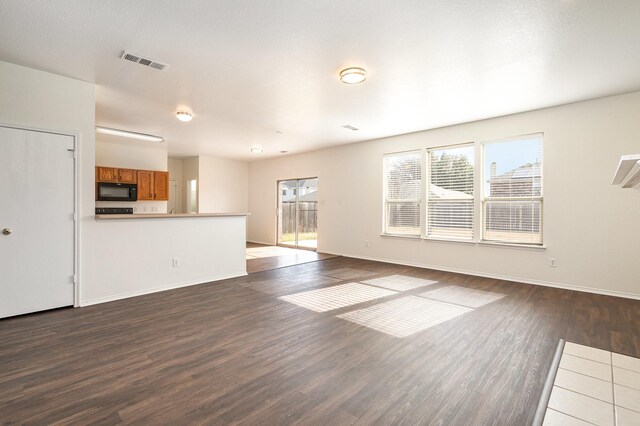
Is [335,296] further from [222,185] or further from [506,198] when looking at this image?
[222,185]

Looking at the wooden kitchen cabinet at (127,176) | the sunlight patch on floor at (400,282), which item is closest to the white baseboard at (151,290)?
the sunlight patch on floor at (400,282)

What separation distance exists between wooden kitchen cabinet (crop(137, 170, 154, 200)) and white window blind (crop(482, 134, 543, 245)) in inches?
308

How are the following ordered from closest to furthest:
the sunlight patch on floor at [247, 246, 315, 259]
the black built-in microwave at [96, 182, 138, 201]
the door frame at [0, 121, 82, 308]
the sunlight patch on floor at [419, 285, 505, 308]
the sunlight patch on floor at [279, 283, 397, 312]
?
the door frame at [0, 121, 82, 308]
the sunlight patch on floor at [279, 283, 397, 312]
the sunlight patch on floor at [419, 285, 505, 308]
the black built-in microwave at [96, 182, 138, 201]
the sunlight patch on floor at [247, 246, 315, 259]

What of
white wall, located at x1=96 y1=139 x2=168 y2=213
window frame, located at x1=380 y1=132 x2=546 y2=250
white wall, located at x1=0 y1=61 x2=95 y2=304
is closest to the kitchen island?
white wall, located at x1=0 y1=61 x2=95 y2=304

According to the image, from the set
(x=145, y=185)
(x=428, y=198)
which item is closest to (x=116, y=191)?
(x=145, y=185)

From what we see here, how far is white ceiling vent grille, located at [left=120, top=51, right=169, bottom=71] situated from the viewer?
10.7 ft

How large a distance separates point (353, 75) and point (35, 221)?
402 cm

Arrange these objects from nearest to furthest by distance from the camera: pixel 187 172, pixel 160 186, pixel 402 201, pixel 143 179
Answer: pixel 402 201
pixel 143 179
pixel 160 186
pixel 187 172

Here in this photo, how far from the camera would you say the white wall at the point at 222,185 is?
964 centimetres

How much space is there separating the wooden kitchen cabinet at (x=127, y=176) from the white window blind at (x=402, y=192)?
20.3ft

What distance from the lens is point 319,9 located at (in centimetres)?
251

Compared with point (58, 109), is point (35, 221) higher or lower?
lower

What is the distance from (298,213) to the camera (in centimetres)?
965

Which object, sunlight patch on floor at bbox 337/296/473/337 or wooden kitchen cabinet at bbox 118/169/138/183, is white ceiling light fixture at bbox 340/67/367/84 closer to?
sunlight patch on floor at bbox 337/296/473/337
